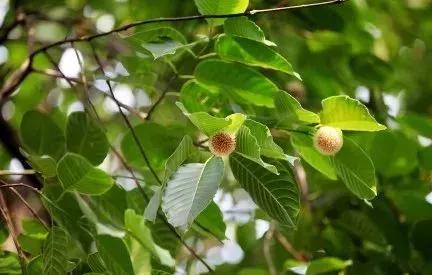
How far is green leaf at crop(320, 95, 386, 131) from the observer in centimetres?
85

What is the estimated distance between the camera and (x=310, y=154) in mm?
959

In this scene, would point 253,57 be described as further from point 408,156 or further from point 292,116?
point 408,156

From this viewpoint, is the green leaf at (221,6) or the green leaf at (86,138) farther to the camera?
the green leaf at (86,138)

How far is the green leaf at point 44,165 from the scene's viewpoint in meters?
0.93

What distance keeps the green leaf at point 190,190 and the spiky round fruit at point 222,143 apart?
0.06 feet

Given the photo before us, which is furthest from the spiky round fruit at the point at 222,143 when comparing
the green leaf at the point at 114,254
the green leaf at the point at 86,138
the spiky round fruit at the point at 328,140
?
the green leaf at the point at 86,138

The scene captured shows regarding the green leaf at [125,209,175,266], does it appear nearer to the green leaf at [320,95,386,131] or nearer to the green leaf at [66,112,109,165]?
the green leaf at [66,112,109,165]

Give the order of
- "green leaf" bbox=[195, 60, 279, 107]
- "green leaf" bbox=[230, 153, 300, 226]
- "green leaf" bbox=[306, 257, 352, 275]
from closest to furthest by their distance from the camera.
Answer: "green leaf" bbox=[230, 153, 300, 226] < "green leaf" bbox=[195, 60, 279, 107] < "green leaf" bbox=[306, 257, 352, 275]

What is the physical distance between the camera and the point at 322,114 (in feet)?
2.87

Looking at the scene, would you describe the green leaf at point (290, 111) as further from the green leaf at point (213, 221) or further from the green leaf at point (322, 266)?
the green leaf at point (322, 266)

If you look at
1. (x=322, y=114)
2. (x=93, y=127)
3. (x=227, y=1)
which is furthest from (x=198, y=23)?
(x=322, y=114)

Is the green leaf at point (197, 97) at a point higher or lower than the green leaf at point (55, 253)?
higher

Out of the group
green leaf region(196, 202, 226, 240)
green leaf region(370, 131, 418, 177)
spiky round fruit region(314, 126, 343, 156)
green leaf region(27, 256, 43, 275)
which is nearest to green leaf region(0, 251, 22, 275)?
green leaf region(27, 256, 43, 275)

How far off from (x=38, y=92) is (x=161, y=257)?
85 centimetres
